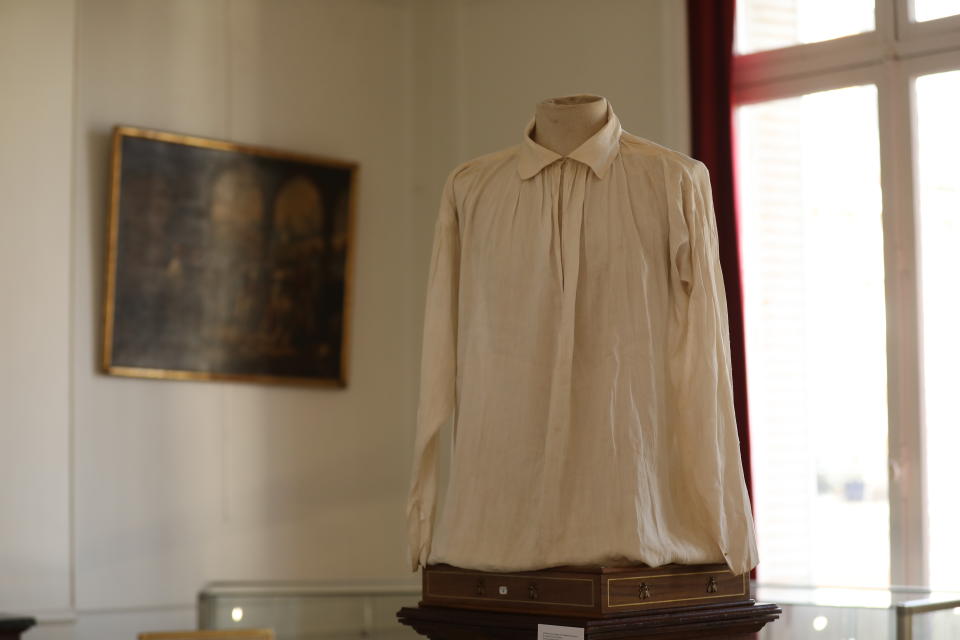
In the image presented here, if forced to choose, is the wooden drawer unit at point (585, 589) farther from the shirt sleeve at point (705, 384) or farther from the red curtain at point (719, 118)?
the red curtain at point (719, 118)

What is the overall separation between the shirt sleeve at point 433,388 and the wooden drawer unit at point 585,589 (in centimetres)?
11

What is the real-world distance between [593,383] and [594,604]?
1.60 ft

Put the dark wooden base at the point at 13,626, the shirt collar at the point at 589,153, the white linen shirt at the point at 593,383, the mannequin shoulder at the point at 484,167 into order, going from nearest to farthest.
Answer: the white linen shirt at the point at 593,383, the shirt collar at the point at 589,153, the mannequin shoulder at the point at 484,167, the dark wooden base at the point at 13,626

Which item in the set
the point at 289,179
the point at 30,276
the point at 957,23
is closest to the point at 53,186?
the point at 30,276

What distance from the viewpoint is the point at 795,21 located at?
529 cm

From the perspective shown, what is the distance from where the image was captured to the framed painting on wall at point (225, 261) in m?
5.50

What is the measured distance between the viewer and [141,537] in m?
5.46

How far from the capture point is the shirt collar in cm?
293

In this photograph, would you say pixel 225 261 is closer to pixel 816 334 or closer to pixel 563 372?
pixel 816 334

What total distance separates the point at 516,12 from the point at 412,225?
1191mm

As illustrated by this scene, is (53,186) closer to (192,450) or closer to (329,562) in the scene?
(192,450)

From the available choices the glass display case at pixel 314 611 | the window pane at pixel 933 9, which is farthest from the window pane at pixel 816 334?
the glass display case at pixel 314 611

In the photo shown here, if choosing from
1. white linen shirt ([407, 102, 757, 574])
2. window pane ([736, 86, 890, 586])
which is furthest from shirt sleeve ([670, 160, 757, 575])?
window pane ([736, 86, 890, 586])

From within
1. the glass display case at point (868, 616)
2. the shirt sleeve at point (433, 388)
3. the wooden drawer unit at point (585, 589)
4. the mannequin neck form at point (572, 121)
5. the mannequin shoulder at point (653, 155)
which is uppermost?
the mannequin neck form at point (572, 121)
